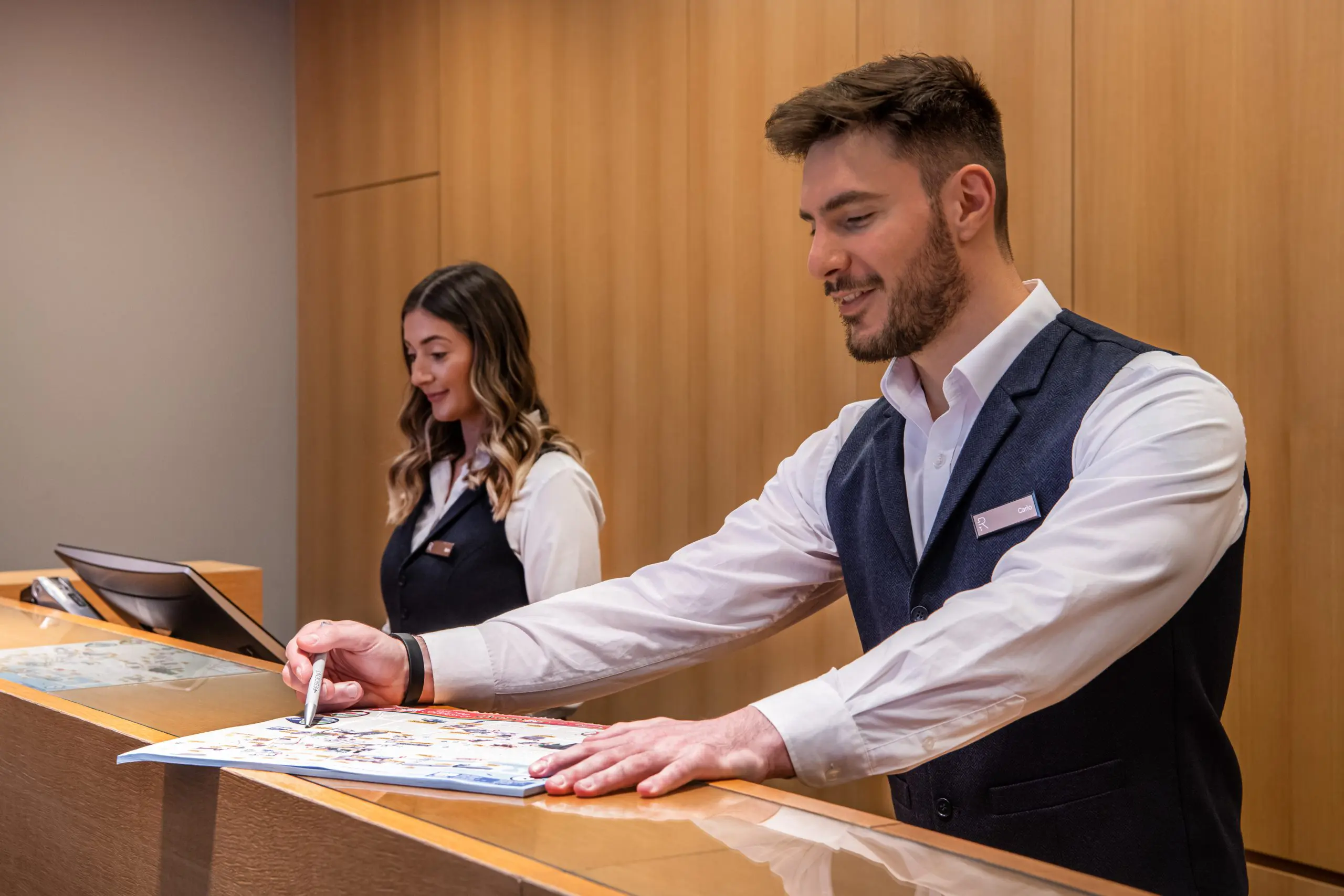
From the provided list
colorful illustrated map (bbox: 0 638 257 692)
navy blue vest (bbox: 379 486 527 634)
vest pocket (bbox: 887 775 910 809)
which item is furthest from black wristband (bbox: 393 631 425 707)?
navy blue vest (bbox: 379 486 527 634)

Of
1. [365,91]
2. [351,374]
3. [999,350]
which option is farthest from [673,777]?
[365,91]

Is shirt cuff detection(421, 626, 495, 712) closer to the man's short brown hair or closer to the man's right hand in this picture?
the man's right hand

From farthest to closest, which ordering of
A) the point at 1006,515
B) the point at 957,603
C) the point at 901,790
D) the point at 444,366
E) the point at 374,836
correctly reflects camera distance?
the point at 444,366 → the point at 901,790 → the point at 1006,515 → the point at 957,603 → the point at 374,836

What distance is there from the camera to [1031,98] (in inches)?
103

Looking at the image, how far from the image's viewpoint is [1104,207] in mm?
2510

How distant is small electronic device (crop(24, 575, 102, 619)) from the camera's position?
8.00ft

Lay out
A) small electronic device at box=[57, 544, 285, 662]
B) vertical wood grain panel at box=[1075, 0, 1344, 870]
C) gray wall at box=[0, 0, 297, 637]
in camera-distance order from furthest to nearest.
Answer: gray wall at box=[0, 0, 297, 637] < vertical wood grain panel at box=[1075, 0, 1344, 870] < small electronic device at box=[57, 544, 285, 662]

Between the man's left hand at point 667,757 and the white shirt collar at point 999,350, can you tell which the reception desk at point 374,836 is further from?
the white shirt collar at point 999,350

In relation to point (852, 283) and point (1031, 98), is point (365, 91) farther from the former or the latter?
point (852, 283)

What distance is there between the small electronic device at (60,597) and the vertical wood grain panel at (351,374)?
1.84 m

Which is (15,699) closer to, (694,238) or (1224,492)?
(1224,492)

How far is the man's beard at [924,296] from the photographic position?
1451mm

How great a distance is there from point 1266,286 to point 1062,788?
1.43 meters

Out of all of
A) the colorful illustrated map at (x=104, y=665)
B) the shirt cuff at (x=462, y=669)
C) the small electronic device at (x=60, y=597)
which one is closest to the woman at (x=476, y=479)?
the small electronic device at (x=60, y=597)
